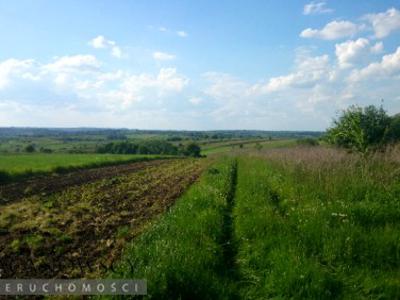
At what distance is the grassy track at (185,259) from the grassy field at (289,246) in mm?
18

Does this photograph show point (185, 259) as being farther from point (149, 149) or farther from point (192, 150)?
point (149, 149)

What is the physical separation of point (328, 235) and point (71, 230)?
26.0ft

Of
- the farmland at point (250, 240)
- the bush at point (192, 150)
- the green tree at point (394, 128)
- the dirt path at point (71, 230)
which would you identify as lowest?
the bush at point (192, 150)

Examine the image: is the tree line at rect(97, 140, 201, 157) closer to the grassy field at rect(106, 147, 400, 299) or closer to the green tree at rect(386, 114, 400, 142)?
the green tree at rect(386, 114, 400, 142)

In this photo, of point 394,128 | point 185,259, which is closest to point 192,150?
point 394,128

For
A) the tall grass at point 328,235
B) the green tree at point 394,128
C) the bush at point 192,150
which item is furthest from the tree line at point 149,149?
the tall grass at point 328,235

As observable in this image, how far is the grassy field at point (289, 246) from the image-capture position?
6.61 meters

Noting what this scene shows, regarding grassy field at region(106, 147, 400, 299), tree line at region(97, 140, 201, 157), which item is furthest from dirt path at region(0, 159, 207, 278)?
tree line at region(97, 140, 201, 157)

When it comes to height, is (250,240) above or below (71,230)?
above

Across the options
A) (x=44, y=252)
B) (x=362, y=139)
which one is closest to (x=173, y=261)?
(x=44, y=252)

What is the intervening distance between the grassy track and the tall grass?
427 mm

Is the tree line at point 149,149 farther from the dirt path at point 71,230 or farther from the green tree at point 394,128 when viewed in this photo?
the dirt path at point 71,230

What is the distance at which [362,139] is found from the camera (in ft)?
49.2

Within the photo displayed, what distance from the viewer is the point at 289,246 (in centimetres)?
821
